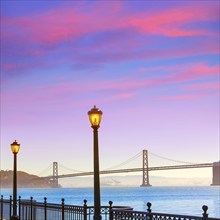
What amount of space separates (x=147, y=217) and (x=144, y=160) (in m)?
176

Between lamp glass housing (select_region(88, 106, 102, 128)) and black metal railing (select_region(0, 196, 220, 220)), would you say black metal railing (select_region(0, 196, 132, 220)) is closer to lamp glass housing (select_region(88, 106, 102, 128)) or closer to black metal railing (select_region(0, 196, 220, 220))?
black metal railing (select_region(0, 196, 220, 220))

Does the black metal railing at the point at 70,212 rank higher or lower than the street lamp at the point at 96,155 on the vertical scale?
lower

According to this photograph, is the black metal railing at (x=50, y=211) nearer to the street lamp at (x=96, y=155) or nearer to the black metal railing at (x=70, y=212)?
the black metal railing at (x=70, y=212)

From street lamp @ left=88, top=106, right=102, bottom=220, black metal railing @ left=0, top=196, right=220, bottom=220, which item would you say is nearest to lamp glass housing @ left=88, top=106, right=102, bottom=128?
street lamp @ left=88, top=106, right=102, bottom=220

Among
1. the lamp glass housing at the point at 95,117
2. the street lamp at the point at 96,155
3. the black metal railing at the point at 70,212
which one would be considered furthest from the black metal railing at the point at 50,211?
the lamp glass housing at the point at 95,117

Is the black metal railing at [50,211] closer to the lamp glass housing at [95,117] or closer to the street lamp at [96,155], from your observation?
the street lamp at [96,155]

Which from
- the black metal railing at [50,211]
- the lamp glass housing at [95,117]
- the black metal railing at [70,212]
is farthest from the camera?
the black metal railing at [50,211]

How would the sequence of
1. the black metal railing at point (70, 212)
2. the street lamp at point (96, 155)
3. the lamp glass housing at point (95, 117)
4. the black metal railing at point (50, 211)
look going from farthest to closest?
the black metal railing at point (50, 211)
the lamp glass housing at point (95, 117)
the street lamp at point (96, 155)
the black metal railing at point (70, 212)

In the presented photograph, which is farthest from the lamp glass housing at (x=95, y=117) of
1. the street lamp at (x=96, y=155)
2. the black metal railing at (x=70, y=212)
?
the black metal railing at (x=70, y=212)

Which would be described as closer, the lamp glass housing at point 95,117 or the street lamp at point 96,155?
the street lamp at point 96,155

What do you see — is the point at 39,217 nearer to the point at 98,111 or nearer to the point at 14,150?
the point at 14,150

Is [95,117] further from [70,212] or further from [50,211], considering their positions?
[50,211]

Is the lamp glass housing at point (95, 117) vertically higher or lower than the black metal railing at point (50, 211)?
higher

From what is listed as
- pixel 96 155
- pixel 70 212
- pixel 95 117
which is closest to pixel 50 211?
pixel 70 212
